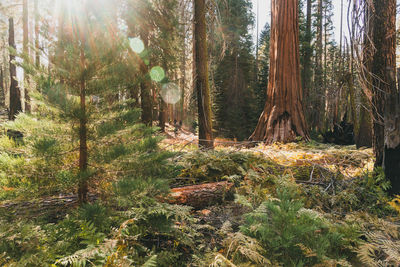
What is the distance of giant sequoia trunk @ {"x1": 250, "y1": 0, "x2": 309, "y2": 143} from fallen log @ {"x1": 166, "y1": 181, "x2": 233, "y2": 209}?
349 cm

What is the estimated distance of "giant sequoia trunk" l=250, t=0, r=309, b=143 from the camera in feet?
19.1

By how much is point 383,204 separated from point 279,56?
4699 mm

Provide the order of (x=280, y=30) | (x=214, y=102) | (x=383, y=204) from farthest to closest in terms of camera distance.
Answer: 1. (x=214, y=102)
2. (x=280, y=30)
3. (x=383, y=204)

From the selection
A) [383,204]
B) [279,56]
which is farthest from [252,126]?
[383,204]

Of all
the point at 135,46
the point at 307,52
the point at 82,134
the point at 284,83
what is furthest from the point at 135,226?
the point at 307,52

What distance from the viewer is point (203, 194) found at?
253 cm

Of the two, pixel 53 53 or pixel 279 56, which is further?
pixel 279 56

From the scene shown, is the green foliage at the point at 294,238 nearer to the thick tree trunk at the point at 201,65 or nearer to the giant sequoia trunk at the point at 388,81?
the giant sequoia trunk at the point at 388,81

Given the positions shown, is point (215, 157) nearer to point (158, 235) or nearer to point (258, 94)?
point (158, 235)

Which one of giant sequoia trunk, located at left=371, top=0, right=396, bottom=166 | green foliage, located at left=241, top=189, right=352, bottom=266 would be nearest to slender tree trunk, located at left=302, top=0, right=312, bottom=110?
giant sequoia trunk, located at left=371, top=0, right=396, bottom=166

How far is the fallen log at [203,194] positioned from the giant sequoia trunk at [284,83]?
11.4 ft

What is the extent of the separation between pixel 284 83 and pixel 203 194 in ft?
15.1

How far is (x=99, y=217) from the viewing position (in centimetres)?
147

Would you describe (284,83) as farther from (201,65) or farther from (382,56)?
(382,56)
